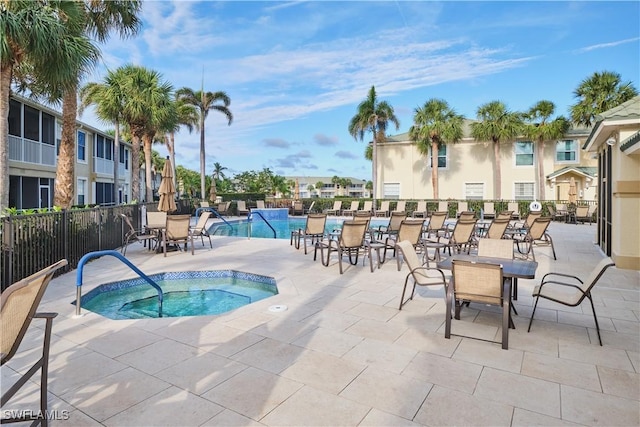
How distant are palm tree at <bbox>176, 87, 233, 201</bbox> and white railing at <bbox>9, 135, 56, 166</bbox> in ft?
Answer: 35.2

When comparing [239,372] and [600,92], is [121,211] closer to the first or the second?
[239,372]

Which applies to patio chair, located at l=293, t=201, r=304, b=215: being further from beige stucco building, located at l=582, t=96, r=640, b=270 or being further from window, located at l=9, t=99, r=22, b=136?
beige stucco building, located at l=582, t=96, r=640, b=270

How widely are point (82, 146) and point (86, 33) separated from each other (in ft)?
38.2

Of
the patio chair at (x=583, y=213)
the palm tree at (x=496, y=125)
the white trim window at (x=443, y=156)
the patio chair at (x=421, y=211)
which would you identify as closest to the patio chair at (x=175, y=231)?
the patio chair at (x=421, y=211)

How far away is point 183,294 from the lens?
6.42 m

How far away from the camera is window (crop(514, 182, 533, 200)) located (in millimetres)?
24344

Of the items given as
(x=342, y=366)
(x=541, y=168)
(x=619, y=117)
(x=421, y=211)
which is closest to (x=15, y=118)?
(x=342, y=366)

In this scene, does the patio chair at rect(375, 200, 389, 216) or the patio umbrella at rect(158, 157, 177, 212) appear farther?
the patio chair at rect(375, 200, 389, 216)

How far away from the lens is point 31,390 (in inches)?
105

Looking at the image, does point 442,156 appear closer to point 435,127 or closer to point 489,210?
point 435,127

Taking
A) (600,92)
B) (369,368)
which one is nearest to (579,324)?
(369,368)

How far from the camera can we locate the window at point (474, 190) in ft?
83.3

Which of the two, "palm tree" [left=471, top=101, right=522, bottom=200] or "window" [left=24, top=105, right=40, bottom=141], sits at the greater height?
"palm tree" [left=471, top=101, right=522, bottom=200]

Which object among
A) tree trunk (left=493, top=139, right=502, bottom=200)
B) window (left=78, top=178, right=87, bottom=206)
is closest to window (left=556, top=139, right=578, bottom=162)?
tree trunk (left=493, top=139, right=502, bottom=200)
